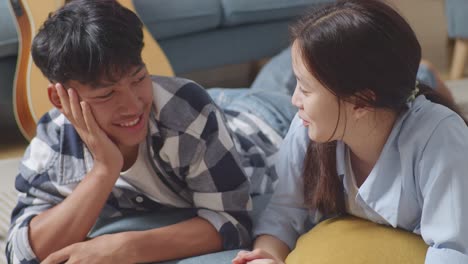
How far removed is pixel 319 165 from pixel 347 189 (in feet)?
0.21

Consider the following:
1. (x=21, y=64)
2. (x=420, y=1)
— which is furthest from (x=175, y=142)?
(x=420, y=1)

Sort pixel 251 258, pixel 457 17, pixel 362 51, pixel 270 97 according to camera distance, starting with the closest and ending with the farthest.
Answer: pixel 362 51 < pixel 251 258 < pixel 270 97 < pixel 457 17

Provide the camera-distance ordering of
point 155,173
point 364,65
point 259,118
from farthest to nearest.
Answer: point 259,118
point 155,173
point 364,65

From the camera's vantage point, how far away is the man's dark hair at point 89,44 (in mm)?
1104

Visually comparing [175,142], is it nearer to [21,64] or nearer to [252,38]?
[21,64]

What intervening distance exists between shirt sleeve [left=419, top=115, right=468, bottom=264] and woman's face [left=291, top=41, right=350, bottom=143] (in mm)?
138

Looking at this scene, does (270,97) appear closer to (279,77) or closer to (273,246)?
(279,77)

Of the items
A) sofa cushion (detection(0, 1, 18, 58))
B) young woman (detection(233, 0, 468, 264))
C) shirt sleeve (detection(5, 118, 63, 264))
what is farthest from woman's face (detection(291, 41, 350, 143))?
sofa cushion (detection(0, 1, 18, 58))

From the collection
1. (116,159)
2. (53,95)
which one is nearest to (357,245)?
(116,159)

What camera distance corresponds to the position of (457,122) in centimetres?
100

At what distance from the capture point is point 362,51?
954 mm

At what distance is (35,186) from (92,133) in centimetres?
20

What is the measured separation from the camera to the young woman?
0.96m

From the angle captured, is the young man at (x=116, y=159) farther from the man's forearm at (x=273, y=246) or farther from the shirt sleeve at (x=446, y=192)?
the shirt sleeve at (x=446, y=192)
